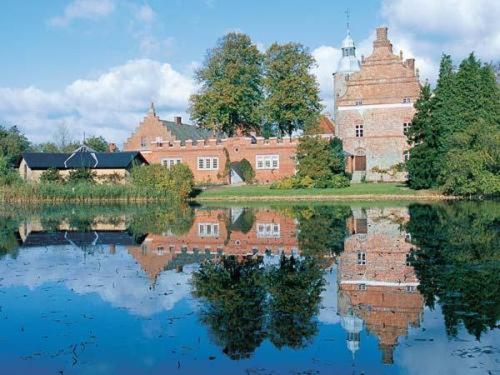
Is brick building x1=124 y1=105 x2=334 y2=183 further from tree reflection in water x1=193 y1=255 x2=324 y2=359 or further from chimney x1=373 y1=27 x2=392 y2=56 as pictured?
tree reflection in water x1=193 y1=255 x2=324 y2=359

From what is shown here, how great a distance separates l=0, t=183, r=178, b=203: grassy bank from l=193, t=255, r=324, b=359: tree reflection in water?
90.7 feet

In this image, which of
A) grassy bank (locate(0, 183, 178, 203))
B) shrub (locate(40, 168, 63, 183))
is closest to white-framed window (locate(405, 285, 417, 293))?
grassy bank (locate(0, 183, 178, 203))

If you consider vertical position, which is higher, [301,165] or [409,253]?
[301,165]

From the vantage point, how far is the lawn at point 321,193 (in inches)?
1481

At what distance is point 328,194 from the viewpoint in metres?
39.0

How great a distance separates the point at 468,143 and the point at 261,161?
20.4 metres

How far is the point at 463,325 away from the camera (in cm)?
787

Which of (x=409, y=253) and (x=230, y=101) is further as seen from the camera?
(x=230, y=101)

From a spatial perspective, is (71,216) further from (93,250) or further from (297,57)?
(297,57)

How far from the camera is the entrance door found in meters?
48.2

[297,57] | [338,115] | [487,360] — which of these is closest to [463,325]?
[487,360]

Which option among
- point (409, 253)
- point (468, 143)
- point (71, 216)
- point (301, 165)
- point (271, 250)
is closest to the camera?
point (409, 253)

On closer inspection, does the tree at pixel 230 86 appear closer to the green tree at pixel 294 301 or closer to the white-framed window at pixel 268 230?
the white-framed window at pixel 268 230

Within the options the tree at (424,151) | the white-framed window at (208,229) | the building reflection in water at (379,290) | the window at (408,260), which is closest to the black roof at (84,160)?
the tree at (424,151)
